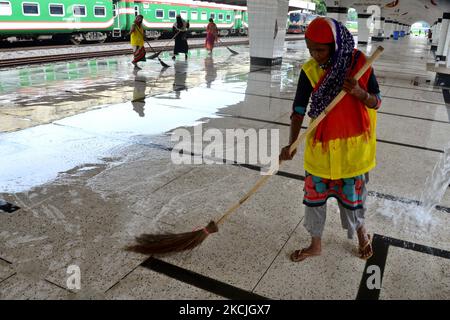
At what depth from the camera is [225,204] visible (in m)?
3.23

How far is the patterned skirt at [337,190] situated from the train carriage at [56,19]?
14250 millimetres

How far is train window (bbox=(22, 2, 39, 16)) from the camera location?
45.0 ft

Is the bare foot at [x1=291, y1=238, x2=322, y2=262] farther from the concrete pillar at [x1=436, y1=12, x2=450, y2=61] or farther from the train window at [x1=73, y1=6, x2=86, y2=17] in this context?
the train window at [x1=73, y1=6, x2=86, y2=17]

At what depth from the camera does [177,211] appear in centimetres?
308

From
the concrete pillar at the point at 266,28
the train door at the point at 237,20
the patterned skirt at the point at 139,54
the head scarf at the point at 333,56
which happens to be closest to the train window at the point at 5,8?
the patterned skirt at the point at 139,54

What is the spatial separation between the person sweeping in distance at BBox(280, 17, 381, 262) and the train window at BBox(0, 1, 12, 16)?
555 inches

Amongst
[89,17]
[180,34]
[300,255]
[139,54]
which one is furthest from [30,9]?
[300,255]

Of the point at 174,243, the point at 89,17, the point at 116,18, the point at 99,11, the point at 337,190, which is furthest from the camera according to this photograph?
the point at 116,18

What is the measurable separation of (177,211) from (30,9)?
1396 cm

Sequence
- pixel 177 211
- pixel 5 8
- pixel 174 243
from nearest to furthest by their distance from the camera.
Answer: pixel 174 243
pixel 177 211
pixel 5 8

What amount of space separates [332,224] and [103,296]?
173 centimetres

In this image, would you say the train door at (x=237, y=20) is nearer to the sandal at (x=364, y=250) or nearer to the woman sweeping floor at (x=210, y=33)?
the woman sweeping floor at (x=210, y=33)

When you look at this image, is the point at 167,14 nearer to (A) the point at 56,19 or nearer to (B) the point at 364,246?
(A) the point at 56,19

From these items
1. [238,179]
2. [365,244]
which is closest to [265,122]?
[238,179]
